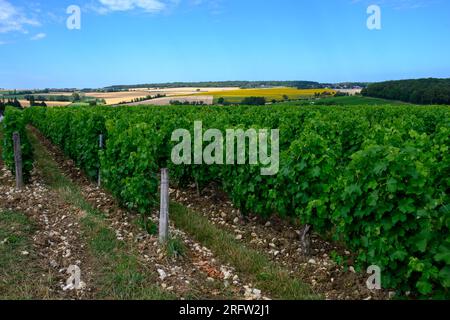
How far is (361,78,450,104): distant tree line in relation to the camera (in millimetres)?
61375

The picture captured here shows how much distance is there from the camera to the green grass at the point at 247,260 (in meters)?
5.56

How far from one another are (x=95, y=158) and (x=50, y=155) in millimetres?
6825

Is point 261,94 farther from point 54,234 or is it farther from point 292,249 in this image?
point 54,234

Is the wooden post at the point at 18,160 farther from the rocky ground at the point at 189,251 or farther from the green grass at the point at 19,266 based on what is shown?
the green grass at the point at 19,266

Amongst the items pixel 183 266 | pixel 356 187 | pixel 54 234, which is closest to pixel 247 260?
pixel 183 266

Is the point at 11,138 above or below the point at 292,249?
above

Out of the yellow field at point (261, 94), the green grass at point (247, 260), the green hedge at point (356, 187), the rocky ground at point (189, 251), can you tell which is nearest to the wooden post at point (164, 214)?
the rocky ground at point (189, 251)

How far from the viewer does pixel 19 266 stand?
19.7 feet

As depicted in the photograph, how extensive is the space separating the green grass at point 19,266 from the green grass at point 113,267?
75 cm

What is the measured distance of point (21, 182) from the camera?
11164 mm

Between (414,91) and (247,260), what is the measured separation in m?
68.4

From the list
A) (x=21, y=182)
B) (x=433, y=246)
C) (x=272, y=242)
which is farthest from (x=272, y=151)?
(x=21, y=182)

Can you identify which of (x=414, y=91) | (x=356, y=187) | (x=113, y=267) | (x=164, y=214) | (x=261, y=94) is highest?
(x=414, y=91)

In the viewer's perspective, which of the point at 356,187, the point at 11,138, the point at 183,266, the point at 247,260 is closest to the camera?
the point at 356,187
